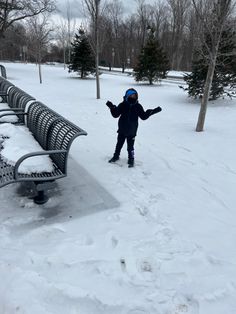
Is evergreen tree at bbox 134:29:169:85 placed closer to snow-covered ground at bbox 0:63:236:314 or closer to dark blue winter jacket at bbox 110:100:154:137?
snow-covered ground at bbox 0:63:236:314


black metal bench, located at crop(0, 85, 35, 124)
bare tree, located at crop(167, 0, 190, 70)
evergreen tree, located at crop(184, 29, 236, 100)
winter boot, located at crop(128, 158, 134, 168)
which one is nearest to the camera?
winter boot, located at crop(128, 158, 134, 168)

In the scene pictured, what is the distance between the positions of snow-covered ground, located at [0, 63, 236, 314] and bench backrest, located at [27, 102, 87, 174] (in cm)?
61

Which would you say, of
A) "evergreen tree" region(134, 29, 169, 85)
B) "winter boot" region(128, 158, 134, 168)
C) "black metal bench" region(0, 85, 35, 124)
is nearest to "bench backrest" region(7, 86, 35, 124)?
"black metal bench" region(0, 85, 35, 124)

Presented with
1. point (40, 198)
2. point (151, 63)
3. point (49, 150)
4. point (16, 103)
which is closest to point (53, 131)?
point (49, 150)

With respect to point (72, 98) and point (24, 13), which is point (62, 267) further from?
point (24, 13)

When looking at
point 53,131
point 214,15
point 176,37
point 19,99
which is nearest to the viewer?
point 53,131

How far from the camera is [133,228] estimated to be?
341cm

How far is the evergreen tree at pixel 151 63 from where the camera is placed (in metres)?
18.9

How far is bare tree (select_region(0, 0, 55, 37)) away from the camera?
23.5m

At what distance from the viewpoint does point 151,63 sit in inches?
739

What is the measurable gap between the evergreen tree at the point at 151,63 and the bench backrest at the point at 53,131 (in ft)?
48.6

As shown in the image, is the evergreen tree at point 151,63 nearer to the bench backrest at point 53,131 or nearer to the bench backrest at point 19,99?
the bench backrest at point 19,99

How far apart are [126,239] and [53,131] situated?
1.90 m

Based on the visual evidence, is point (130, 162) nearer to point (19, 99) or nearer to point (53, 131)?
point (53, 131)
